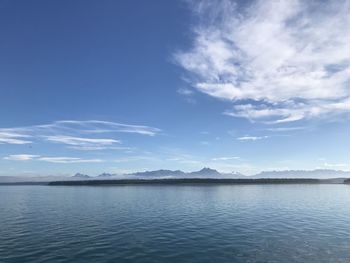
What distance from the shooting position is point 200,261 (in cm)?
2967

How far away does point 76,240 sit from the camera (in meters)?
38.9

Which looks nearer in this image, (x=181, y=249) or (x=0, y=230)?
(x=181, y=249)

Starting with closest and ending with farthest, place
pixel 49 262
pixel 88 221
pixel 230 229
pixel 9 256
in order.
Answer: pixel 49 262 → pixel 9 256 → pixel 230 229 → pixel 88 221

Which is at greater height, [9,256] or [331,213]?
[331,213]

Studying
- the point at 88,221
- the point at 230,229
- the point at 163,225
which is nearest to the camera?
the point at 230,229

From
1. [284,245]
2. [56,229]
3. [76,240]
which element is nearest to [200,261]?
[284,245]

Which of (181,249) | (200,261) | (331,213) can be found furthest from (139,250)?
(331,213)

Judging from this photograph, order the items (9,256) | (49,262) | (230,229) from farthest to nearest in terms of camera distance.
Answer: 1. (230,229)
2. (9,256)
3. (49,262)

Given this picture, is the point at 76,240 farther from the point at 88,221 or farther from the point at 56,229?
the point at 88,221

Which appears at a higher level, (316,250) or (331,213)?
(331,213)

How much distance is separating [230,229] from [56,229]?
24769 millimetres

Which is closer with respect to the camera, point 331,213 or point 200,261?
point 200,261

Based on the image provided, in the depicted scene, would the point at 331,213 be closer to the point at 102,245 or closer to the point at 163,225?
the point at 163,225

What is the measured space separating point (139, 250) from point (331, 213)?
46.4m
